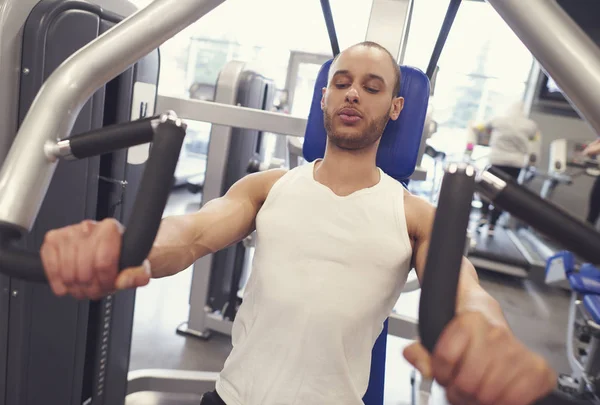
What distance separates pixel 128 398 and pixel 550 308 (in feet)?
11.3

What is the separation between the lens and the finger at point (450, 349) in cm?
44

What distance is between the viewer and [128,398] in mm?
2012

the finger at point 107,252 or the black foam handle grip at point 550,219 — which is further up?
the black foam handle grip at point 550,219

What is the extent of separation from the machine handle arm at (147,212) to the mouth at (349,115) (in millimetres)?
669

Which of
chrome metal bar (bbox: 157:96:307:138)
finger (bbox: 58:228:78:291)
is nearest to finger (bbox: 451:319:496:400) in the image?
finger (bbox: 58:228:78:291)

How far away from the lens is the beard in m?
1.17

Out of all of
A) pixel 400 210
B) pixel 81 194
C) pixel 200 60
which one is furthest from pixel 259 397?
pixel 200 60

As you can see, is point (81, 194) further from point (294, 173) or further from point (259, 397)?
point (259, 397)

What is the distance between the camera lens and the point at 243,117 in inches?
69.8

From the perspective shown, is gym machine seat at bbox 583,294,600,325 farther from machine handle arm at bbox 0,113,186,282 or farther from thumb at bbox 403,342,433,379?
machine handle arm at bbox 0,113,186,282

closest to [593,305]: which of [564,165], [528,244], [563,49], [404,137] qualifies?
[404,137]

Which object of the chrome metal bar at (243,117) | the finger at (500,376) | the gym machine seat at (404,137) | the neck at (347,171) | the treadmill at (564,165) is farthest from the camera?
the treadmill at (564,165)

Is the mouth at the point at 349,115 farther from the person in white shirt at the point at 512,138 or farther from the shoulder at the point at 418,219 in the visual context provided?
the person in white shirt at the point at 512,138

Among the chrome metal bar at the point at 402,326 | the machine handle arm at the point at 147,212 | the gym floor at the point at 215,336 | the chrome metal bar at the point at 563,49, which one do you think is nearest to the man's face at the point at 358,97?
the chrome metal bar at the point at 563,49
